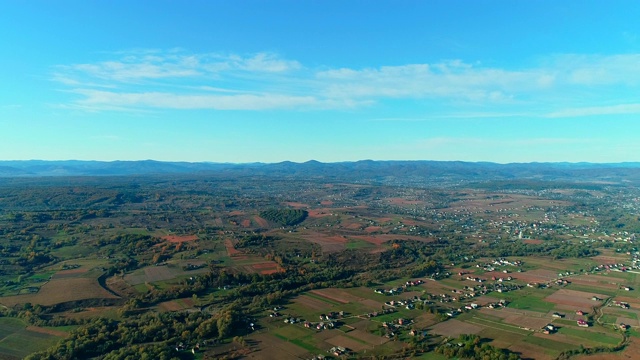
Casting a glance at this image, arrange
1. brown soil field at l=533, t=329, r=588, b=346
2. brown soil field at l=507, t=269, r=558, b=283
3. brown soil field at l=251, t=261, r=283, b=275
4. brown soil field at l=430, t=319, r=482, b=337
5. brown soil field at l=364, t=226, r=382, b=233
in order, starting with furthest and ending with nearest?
brown soil field at l=364, t=226, r=382, b=233 → brown soil field at l=251, t=261, r=283, b=275 → brown soil field at l=507, t=269, r=558, b=283 → brown soil field at l=430, t=319, r=482, b=337 → brown soil field at l=533, t=329, r=588, b=346

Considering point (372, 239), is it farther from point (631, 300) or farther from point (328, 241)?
point (631, 300)

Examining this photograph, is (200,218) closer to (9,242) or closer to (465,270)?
(9,242)

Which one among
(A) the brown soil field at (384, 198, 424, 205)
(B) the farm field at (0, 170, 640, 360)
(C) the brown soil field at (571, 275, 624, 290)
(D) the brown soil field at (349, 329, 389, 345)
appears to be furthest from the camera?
(A) the brown soil field at (384, 198, 424, 205)

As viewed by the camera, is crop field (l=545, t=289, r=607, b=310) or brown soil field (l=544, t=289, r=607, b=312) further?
crop field (l=545, t=289, r=607, b=310)

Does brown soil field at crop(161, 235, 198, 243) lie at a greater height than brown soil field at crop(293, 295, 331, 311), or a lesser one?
greater

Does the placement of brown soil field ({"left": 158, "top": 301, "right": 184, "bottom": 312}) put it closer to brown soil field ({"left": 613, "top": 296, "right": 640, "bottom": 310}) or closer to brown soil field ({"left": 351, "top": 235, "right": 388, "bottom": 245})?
brown soil field ({"left": 351, "top": 235, "right": 388, "bottom": 245})

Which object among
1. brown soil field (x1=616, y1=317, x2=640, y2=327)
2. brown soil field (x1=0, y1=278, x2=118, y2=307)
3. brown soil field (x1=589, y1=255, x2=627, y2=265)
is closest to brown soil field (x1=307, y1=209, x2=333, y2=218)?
brown soil field (x1=589, y1=255, x2=627, y2=265)

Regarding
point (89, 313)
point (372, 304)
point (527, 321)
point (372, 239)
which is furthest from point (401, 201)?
point (89, 313)

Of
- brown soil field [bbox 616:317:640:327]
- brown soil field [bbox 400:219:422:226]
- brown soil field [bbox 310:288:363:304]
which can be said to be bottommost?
brown soil field [bbox 310:288:363:304]
